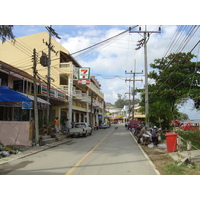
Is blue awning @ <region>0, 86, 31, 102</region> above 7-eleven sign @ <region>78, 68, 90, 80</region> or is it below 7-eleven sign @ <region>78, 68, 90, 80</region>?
below

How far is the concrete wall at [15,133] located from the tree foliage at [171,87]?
10453 millimetres

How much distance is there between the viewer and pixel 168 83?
23000mm

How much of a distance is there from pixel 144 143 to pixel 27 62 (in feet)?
72.1

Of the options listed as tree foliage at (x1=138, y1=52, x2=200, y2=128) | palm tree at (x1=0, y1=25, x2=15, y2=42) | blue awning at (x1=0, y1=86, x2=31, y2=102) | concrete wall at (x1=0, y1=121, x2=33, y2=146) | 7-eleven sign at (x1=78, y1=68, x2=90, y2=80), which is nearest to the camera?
palm tree at (x1=0, y1=25, x2=15, y2=42)

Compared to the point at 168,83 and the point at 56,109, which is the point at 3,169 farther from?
the point at 56,109

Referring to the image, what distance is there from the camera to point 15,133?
13852mm

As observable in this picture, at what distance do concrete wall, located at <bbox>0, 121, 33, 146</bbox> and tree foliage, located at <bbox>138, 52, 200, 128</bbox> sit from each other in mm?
10453

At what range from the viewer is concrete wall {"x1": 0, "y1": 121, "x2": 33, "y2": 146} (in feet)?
45.1

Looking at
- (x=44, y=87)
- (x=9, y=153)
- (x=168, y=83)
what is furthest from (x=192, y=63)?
(x=9, y=153)

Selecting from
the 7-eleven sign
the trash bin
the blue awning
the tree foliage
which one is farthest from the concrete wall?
the tree foliage

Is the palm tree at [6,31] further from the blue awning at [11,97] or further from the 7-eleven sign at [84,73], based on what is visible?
the 7-eleven sign at [84,73]

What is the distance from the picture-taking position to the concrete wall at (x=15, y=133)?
13.7 m

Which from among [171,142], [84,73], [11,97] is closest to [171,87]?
[84,73]

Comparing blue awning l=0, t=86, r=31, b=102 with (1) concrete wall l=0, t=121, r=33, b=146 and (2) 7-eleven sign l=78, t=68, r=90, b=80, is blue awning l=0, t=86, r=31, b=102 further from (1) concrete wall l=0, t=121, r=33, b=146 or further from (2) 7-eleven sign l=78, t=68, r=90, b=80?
(2) 7-eleven sign l=78, t=68, r=90, b=80
